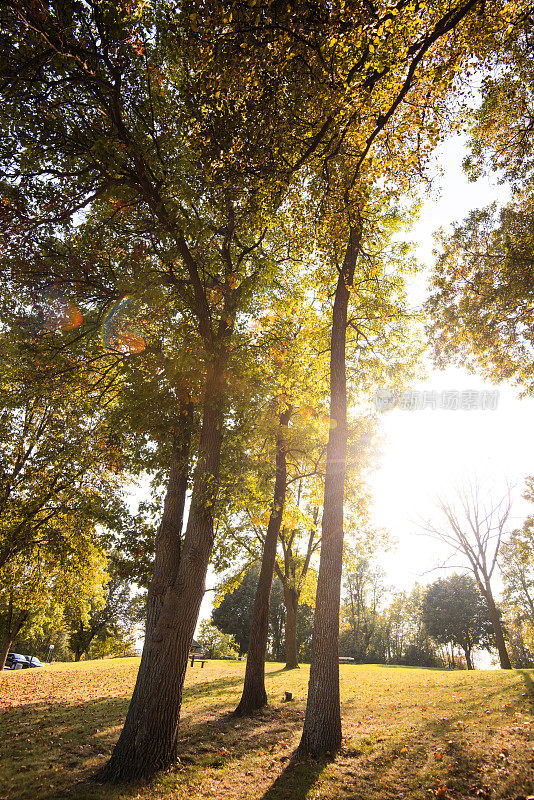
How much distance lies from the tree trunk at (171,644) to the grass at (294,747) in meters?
0.44

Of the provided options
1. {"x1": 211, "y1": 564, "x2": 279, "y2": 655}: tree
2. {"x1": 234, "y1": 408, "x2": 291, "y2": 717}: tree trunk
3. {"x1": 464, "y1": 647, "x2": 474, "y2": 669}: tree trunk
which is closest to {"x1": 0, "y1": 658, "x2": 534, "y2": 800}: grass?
{"x1": 234, "y1": 408, "x2": 291, "y2": 717}: tree trunk

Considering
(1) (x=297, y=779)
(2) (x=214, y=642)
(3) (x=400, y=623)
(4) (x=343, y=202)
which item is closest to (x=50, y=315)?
(4) (x=343, y=202)

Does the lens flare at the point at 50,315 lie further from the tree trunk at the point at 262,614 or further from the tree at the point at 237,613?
the tree at the point at 237,613

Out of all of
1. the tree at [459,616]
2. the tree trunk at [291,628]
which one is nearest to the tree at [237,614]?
the tree at [459,616]

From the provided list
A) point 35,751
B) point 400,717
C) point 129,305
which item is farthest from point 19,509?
point 400,717

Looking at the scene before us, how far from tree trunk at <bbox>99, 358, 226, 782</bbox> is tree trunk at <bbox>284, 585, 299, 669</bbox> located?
51.3ft

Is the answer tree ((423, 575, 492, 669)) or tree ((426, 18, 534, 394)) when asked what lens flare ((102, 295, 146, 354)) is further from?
tree ((423, 575, 492, 669))

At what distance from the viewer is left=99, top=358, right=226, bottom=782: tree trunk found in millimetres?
6438

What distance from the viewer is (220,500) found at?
318 inches

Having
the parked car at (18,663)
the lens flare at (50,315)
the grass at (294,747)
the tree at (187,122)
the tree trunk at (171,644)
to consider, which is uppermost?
the tree at (187,122)

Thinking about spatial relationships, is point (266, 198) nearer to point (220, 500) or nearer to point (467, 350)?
point (220, 500)

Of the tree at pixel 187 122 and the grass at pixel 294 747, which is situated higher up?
the tree at pixel 187 122

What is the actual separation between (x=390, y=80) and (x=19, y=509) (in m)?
18.9

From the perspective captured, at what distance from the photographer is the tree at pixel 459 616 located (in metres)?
46.2
